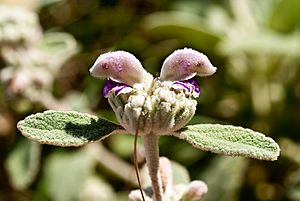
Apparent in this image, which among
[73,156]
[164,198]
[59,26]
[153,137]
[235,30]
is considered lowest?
[73,156]

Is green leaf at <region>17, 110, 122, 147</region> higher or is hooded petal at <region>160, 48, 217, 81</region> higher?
hooded petal at <region>160, 48, 217, 81</region>

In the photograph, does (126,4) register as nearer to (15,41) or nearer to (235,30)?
(235,30)

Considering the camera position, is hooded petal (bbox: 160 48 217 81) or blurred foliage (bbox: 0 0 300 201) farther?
blurred foliage (bbox: 0 0 300 201)

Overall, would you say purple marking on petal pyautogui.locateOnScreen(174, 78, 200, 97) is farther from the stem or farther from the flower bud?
the stem

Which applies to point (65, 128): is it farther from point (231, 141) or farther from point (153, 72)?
point (153, 72)

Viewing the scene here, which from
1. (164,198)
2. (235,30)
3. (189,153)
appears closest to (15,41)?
(189,153)

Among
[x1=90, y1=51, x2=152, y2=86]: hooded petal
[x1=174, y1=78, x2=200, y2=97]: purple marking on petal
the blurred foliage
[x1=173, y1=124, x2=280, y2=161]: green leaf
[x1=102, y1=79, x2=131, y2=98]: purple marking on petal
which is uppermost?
[x1=90, y1=51, x2=152, y2=86]: hooded petal

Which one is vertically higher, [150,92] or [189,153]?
[150,92]

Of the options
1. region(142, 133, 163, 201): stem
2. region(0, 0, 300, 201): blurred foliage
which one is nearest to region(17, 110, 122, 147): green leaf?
region(142, 133, 163, 201): stem
